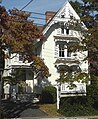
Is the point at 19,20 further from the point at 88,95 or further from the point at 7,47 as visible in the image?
the point at 88,95

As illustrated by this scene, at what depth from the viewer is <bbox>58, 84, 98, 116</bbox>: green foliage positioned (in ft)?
105

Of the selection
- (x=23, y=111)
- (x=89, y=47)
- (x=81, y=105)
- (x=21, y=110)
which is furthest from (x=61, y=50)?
(x=89, y=47)

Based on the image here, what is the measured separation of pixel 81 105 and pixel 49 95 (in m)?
3.49

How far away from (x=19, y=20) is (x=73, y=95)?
1189 centimetres

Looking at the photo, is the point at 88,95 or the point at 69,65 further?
the point at 69,65

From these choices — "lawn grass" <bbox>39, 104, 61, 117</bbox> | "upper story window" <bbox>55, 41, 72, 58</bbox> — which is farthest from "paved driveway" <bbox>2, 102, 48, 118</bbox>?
"upper story window" <bbox>55, 41, 72, 58</bbox>

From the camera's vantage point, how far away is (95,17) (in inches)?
957

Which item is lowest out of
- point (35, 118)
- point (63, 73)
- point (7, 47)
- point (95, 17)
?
point (35, 118)

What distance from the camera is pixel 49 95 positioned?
114 feet

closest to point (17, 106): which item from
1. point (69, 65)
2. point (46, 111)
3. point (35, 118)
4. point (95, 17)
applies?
point (46, 111)

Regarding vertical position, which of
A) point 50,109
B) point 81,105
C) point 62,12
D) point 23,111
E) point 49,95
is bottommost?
point 23,111

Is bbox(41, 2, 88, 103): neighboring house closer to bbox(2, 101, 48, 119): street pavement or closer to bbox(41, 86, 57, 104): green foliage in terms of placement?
bbox(41, 86, 57, 104): green foliage

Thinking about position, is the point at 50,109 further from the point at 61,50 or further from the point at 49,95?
the point at 61,50

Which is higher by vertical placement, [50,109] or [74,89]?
[74,89]
